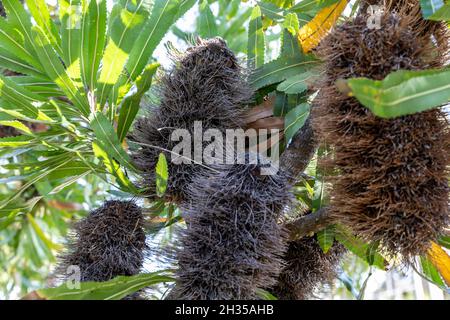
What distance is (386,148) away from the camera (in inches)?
48.3

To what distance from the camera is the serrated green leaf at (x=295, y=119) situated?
1.48m

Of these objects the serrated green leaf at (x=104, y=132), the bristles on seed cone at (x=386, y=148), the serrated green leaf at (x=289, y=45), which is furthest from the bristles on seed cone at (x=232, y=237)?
the serrated green leaf at (x=289, y=45)

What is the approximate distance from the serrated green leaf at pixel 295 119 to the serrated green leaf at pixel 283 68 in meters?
0.16

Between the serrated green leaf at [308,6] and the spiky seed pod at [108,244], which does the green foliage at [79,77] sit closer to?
the spiky seed pod at [108,244]

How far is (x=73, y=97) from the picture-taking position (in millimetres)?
1614

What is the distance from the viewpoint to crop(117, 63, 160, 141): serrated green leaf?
1.60 m

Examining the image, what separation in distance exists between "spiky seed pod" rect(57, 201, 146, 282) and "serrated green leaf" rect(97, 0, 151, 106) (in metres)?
0.36

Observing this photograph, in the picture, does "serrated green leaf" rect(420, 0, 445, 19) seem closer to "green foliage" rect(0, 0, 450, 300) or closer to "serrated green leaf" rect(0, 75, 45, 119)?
"green foliage" rect(0, 0, 450, 300)

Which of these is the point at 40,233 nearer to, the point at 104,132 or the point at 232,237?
the point at 104,132

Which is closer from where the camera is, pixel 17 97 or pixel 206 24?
pixel 17 97

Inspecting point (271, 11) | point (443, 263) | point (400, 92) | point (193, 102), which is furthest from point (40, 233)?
point (400, 92)

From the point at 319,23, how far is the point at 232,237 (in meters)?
0.70
